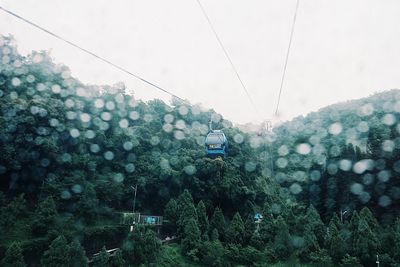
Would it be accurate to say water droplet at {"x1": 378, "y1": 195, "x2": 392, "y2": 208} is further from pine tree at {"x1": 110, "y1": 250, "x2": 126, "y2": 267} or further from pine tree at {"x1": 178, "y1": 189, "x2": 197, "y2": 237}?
pine tree at {"x1": 110, "y1": 250, "x2": 126, "y2": 267}

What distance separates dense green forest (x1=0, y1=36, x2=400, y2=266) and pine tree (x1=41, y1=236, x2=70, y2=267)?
0.05 m

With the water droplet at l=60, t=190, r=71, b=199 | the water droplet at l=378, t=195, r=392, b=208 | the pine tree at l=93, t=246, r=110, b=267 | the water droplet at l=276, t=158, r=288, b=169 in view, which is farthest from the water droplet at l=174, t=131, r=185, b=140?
the water droplet at l=378, t=195, r=392, b=208

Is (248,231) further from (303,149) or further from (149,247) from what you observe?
(303,149)

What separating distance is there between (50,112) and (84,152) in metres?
5.37

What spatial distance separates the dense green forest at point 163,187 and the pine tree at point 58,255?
Answer: 0.18ft

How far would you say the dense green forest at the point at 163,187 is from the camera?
22.8m

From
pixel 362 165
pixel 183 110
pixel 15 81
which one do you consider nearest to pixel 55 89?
pixel 15 81

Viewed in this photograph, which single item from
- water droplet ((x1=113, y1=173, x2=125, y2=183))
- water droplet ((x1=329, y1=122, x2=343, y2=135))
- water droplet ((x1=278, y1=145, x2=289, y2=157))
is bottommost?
water droplet ((x1=113, y1=173, x2=125, y2=183))

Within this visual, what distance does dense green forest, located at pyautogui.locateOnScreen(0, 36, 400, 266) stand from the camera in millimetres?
22844

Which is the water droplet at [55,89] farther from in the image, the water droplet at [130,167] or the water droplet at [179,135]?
the water droplet at [179,135]

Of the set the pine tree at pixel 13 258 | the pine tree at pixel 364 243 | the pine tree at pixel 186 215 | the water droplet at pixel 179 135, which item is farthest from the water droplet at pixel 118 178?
the pine tree at pixel 364 243

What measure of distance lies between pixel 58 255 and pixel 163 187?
53.1 ft

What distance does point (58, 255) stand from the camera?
58.3 ft

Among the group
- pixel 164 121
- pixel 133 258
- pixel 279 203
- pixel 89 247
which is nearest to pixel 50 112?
pixel 89 247
